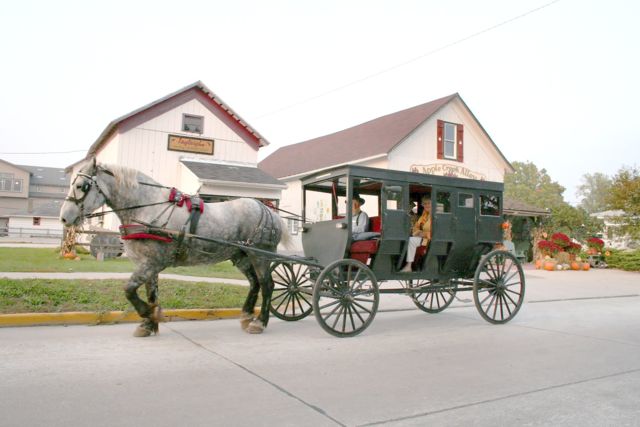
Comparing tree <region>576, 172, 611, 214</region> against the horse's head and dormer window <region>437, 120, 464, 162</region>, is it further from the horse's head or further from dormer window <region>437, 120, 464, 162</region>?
the horse's head

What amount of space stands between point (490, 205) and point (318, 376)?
205 inches

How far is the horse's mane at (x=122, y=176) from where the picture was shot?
6.69 meters

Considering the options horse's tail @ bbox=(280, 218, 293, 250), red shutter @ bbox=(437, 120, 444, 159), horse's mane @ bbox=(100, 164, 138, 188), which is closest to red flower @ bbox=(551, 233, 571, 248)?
red shutter @ bbox=(437, 120, 444, 159)

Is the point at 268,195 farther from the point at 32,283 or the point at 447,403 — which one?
the point at 447,403

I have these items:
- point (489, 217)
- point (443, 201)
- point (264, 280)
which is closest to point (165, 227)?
point (264, 280)

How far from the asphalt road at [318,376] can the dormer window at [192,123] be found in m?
14.9

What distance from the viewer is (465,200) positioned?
8.59 meters

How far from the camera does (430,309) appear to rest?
9.57m

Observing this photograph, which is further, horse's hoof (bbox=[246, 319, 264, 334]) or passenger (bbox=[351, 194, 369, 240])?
passenger (bbox=[351, 194, 369, 240])

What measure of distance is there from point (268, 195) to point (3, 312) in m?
13.3

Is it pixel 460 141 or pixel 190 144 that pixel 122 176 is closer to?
pixel 190 144

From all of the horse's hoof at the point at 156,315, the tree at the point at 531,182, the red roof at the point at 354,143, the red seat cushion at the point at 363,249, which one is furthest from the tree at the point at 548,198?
the horse's hoof at the point at 156,315

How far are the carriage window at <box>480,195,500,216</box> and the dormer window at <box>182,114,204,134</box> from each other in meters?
15.5

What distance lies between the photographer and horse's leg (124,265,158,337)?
6359mm
